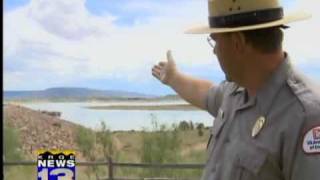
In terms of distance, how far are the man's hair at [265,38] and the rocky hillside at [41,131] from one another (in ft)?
3.19

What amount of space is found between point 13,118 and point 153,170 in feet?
1.56

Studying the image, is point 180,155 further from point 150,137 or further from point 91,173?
point 91,173

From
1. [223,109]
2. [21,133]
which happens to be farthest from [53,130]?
[223,109]

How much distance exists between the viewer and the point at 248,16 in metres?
1.19

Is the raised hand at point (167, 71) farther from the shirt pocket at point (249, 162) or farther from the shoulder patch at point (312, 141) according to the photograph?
the shoulder patch at point (312, 141)

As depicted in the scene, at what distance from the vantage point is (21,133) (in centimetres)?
204

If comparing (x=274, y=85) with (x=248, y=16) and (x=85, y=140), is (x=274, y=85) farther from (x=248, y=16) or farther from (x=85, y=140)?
(x=85, y=140)

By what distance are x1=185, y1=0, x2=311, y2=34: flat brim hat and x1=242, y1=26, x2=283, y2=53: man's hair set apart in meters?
0.01

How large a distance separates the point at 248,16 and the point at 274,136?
22 cm

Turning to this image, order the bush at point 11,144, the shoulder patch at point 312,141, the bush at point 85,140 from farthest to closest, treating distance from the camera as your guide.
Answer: the bush at point 85,140 → the bush at point 11,144 → the shoulder patch at point 312,141

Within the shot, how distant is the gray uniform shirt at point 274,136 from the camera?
1109 millimetres

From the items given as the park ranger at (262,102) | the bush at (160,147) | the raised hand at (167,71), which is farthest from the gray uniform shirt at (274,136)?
the bush at (160,147)

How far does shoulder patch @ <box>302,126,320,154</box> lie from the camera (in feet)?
3.59

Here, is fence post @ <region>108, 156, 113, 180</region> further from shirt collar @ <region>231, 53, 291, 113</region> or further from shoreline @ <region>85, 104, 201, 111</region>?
shirt collar @ <region>231, 53, 291, 113</region>
